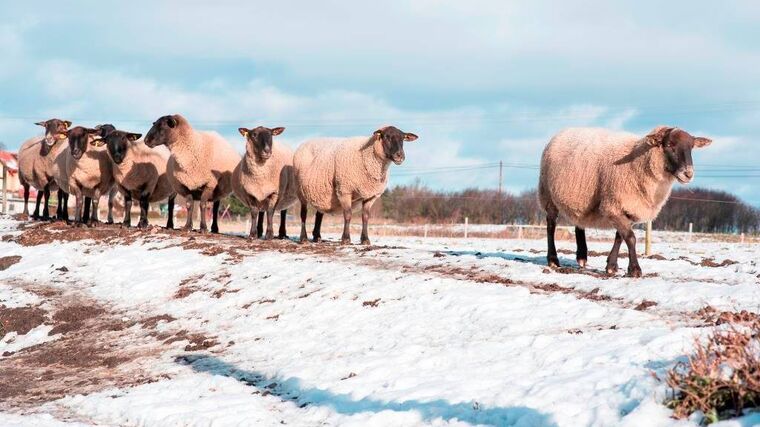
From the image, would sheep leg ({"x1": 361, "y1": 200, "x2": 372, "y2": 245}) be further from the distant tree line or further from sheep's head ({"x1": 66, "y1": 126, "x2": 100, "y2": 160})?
the distant tree line

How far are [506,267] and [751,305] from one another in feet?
16.9

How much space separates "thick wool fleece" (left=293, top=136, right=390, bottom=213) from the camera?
20.6m

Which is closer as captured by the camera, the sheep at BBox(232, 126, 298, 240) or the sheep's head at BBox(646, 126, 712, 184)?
the sheep's head at BBox(646, 126, 712, 184)

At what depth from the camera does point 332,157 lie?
21.2 meters

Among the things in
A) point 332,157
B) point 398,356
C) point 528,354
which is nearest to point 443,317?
point 398,356

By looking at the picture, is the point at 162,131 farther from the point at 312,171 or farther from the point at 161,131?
the point at 312,171

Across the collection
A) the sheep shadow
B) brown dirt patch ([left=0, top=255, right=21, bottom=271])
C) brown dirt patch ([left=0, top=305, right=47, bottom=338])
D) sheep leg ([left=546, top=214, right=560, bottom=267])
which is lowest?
brown dirt patch ([left=0, top=305, right=47, bottom=338])

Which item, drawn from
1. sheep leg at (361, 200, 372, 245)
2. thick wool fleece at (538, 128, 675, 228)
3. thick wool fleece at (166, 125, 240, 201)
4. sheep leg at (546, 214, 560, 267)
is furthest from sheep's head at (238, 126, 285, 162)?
sheep leg at (546, 214, 560, 267)

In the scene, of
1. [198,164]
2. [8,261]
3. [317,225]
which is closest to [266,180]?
[317,225]

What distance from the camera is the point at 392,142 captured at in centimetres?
2025

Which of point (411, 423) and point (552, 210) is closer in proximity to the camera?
point (411, 423)

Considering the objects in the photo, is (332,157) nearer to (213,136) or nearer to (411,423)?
(213,136)

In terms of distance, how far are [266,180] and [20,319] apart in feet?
28.3

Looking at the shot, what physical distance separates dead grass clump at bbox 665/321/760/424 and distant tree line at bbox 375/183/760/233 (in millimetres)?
73709
